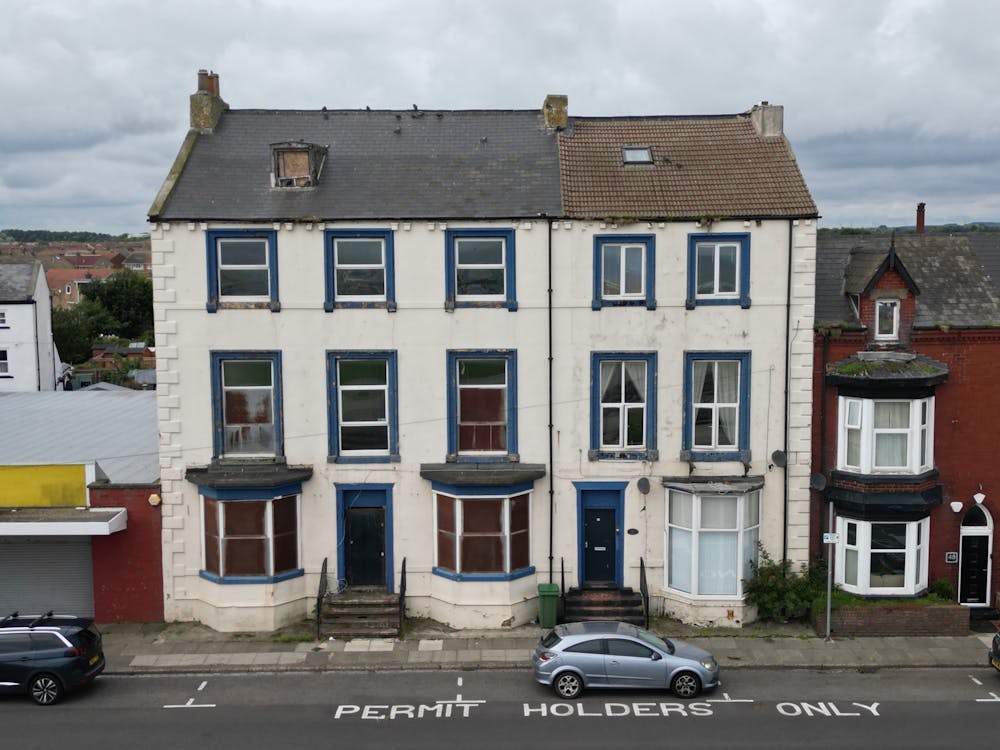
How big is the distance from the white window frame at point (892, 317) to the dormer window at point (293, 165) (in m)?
14.0

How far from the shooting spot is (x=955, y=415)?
872 inches

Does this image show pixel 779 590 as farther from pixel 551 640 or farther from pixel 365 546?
pixel 365 546

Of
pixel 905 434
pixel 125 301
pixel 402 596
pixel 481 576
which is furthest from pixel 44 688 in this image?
pixel 125 301

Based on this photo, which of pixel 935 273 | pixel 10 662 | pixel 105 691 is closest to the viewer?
pixel 10 662

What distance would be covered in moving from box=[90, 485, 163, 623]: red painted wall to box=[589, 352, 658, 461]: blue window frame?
1066 cm

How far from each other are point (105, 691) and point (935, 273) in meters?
21.6

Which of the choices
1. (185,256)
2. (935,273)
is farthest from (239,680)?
(935,273)

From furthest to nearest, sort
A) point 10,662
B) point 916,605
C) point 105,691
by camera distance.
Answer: point 916,605 → point 105,691 → point 10,662

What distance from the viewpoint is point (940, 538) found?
22406mm

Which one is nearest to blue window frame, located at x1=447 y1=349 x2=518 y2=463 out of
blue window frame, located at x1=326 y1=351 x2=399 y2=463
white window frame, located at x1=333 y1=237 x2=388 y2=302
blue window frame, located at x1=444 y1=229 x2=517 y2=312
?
blue window frame, located at x1=444 y1=229 x2=517 y2=312

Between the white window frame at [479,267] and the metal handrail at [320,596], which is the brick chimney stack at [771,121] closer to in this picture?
the white window frame at [479,267]

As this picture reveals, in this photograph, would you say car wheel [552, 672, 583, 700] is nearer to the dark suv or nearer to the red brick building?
the red brick building

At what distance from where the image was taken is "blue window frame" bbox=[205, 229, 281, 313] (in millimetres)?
21359

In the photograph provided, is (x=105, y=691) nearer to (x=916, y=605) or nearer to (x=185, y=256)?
(x=185, y=256)
